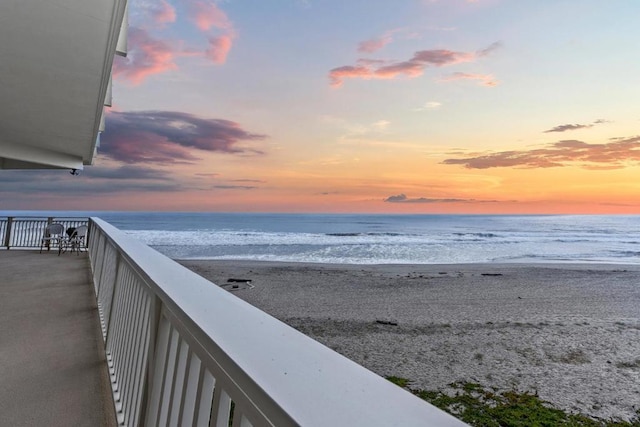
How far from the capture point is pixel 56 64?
405 centimetres

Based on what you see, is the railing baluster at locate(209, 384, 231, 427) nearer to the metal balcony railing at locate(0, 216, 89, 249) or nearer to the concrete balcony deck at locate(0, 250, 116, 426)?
the concrete balcony deck at locate(0, 250, 116, 426)

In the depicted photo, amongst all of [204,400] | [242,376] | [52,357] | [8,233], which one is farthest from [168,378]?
[8,233]

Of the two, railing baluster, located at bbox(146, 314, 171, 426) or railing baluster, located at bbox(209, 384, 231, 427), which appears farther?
railing baluster, located at bbox(146, 314, 171, 426)

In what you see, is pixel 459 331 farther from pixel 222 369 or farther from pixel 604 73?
pixel 604 73

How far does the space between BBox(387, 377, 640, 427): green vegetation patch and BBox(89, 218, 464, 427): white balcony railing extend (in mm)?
3122

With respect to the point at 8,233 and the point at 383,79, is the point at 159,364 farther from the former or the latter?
the point at 8,233

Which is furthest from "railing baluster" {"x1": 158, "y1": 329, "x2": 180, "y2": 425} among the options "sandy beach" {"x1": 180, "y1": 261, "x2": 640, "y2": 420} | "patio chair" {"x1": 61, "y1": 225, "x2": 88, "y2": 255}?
"patio chair" {"x1": 61, "y1": 225, "x2": 88, "y2": 255}

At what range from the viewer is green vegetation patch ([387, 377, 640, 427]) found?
3.74 metres

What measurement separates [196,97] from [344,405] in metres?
14.5

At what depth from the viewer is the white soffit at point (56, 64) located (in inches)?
123

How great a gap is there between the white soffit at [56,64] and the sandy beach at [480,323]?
4.35 meters

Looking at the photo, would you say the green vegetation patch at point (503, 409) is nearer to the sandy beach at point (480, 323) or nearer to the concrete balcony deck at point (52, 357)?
the sandy beach at point (480, 323)

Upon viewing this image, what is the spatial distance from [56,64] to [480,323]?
7074 millimetres

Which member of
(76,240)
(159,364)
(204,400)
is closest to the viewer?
(204,400)
